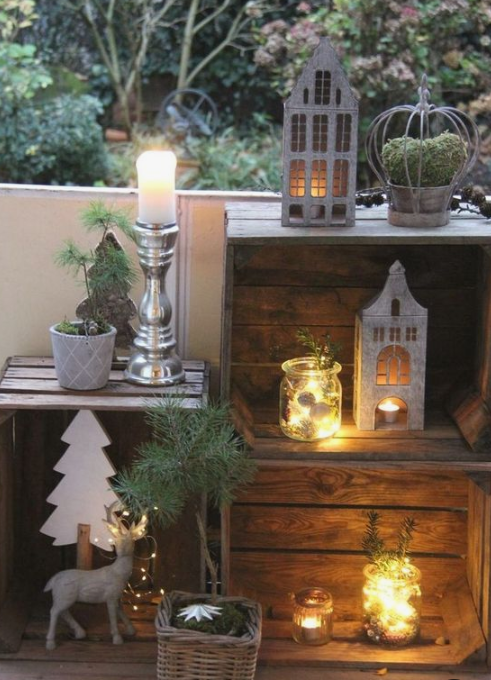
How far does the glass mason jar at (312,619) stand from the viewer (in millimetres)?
2518

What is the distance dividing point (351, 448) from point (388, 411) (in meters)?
0.17

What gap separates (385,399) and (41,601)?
99 centimetres

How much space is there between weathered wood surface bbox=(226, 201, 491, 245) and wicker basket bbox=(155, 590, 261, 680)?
2.63 ft

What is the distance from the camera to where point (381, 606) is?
2.54 meters

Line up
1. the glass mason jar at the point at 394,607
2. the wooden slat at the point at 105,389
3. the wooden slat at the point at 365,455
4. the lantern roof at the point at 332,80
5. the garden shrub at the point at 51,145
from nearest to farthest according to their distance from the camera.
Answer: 1. the lantern roof at the point at 332,80
2. the wooden slat at the point at 365,455
3. the wooden slat at the point at 105,389
4. the glass mason jar at the point at 394,607
5. the garden shrub at the point at 51,145

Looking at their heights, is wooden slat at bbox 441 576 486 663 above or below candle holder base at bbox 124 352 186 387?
below

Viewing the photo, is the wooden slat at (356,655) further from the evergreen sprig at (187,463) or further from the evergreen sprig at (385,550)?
the evergreen sprig at (187,463)

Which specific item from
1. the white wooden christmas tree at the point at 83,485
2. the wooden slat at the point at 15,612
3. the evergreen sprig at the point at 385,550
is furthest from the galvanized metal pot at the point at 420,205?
the wooden slat at the point at 15,612

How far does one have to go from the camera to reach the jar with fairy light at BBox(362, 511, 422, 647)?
2.53m

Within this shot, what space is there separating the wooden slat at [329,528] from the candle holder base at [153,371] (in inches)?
15.7

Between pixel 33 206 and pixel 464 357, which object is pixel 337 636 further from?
pixel 33 206

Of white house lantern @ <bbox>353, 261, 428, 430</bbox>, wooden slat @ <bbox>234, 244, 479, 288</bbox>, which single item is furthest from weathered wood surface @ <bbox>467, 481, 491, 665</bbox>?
wooden slat @ <bbox>234, 244, 479, 288</bbox>

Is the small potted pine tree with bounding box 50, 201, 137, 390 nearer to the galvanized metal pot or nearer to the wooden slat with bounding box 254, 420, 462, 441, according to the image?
the wooden slat with bounding box 254, 420, 462, 441

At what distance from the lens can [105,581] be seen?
2.48m
